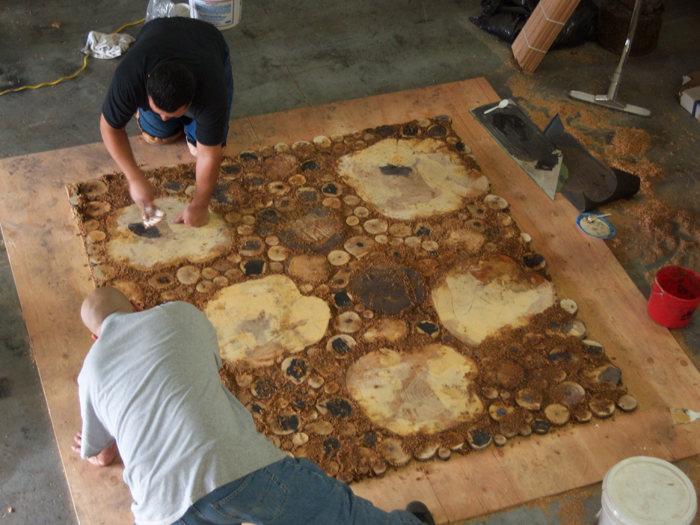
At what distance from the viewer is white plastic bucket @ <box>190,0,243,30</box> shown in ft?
12.3

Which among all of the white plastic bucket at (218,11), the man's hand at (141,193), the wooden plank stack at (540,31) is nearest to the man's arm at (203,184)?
the man's hand at (141,193)

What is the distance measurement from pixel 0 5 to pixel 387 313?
3.20 metres

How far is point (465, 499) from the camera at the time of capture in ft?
8.30

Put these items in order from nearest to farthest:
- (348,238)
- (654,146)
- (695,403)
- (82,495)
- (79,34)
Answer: (82,495) → (695,403) → (348,238) → (654,146) → (79,34)

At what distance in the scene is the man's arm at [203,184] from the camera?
3088 mm

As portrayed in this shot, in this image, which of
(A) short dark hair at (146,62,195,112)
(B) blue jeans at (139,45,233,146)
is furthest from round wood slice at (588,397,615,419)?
(B) blue jeans at (139,45,233,146)

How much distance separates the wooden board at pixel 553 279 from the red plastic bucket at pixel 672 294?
2.2 inches

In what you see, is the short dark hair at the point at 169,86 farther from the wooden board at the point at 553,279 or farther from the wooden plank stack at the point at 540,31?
the wooden plank stack at the point at 540,31

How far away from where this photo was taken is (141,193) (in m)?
3.13

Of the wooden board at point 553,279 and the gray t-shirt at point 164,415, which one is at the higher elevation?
the gray t-shirt at point 164,415

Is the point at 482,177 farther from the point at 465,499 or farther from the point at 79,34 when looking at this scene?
the point at 79,34

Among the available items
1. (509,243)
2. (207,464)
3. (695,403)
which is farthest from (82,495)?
(695,403)

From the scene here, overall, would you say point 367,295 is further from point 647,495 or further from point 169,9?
point 169,9

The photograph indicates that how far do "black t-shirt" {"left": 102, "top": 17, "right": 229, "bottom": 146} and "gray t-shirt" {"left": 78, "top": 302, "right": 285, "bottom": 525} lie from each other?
46.4 inches
